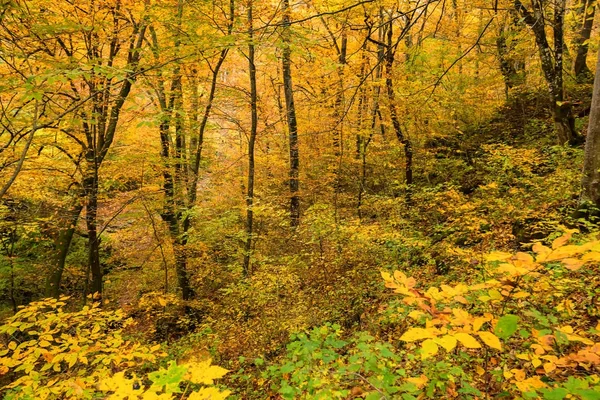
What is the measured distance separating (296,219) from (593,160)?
277 inches

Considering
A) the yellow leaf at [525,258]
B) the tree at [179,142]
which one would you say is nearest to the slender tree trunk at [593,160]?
the yellow leaf at [525,258]

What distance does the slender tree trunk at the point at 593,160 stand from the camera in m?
5.50

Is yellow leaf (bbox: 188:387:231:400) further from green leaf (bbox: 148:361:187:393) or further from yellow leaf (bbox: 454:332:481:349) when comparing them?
yellow leaf (bbox: 454:332:481:349)

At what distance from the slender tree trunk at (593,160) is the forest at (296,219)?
3cm

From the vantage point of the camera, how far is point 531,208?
695 centimetres

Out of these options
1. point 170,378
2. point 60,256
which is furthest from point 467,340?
point 60,256

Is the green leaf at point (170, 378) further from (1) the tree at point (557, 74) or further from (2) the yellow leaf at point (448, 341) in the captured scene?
(1) the tree at point (557, 74)

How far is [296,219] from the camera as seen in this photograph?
409 inches

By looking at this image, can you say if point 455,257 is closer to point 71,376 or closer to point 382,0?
point 71,376

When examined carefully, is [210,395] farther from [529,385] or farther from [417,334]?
[529,385]

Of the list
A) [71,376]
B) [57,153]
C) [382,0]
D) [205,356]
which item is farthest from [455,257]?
[57,153]

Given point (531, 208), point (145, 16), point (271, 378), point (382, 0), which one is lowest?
point (271, 378)

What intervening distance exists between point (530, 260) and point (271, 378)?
374 cm

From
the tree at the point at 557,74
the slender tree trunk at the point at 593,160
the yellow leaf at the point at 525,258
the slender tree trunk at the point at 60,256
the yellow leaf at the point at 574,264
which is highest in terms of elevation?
the tree at the point at 557,74
